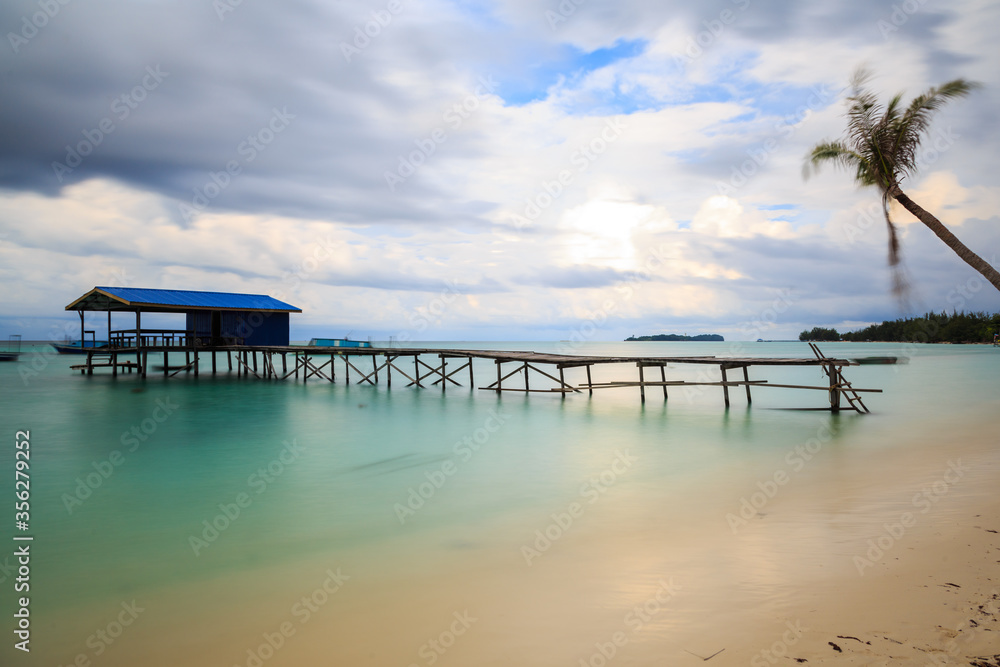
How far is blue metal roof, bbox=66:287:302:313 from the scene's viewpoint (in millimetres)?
26859

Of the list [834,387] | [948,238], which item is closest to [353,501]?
[948,238]

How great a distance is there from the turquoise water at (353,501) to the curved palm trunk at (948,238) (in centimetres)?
411

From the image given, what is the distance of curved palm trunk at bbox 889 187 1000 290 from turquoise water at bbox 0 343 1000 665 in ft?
13.5

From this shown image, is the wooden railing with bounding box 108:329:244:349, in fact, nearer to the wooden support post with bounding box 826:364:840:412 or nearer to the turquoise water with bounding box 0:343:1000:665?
the turquoise water with bounding box 0:343:1000:665

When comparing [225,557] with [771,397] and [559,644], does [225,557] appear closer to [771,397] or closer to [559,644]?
[559,644]

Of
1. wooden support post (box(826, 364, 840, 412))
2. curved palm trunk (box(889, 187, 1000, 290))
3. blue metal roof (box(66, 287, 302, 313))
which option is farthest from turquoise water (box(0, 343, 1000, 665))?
blue metal roof (box(66, 287, 302, 313))

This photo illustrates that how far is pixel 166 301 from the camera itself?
27859 millimetres

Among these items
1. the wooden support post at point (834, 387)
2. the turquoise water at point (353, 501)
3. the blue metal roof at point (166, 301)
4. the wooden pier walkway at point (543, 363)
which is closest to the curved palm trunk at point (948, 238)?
the turquoise water at point (353, 501)

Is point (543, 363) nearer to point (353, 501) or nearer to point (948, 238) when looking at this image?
point (353, 501)

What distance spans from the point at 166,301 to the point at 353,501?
24.0m

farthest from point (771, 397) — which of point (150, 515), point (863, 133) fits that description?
point (150, 515)

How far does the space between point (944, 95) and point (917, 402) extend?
774 inches

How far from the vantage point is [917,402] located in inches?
871

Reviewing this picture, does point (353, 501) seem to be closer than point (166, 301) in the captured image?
Yes
